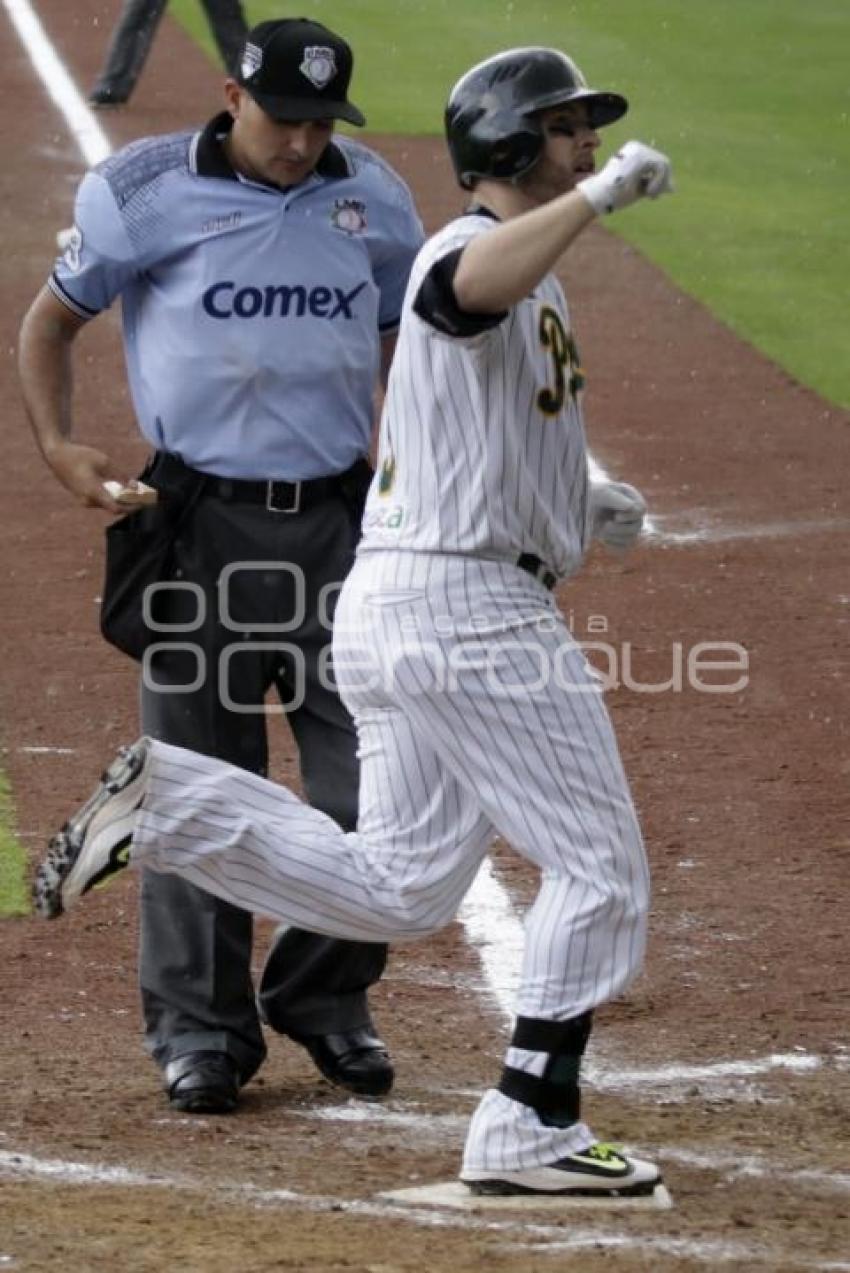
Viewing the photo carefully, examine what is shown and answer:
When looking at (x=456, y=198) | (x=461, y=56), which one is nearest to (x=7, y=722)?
(x=456, y=198)

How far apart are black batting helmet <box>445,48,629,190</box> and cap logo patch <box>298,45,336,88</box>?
645 mm

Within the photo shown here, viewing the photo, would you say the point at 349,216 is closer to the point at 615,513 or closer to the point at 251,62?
the point at 251,62

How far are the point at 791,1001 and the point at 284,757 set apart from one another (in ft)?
7.29

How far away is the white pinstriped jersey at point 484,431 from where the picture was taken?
4.43 metres

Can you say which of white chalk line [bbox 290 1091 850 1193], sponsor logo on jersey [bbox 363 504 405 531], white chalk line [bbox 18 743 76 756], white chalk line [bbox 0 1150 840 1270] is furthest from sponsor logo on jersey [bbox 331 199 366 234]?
white chalk line [bbox 18 743 76 756]

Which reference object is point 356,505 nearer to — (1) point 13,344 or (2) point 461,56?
(1) point 13,344

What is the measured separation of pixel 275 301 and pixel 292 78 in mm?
432

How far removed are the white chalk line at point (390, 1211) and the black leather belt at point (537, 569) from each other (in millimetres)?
1084

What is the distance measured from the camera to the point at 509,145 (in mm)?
4445

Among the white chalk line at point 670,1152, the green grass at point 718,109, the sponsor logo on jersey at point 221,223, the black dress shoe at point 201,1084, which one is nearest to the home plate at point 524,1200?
the white chalk line at point 670,1152

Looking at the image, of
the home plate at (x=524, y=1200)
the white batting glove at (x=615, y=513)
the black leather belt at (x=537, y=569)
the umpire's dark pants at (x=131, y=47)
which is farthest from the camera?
the umpire's dark pants at (x=131, y=47)

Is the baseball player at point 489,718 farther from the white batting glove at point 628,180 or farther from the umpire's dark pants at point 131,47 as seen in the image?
the umpire's dark pants at point 131,47

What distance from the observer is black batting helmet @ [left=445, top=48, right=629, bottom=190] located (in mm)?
4445

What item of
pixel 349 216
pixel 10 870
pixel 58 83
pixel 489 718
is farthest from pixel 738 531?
pixel 58 83
